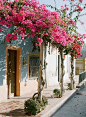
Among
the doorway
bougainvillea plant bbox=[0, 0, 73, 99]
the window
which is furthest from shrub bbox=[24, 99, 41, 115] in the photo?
the window

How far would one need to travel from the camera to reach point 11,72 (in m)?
8.79

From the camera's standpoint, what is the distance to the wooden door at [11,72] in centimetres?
855

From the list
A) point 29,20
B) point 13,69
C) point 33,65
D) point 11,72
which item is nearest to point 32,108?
point 29,20

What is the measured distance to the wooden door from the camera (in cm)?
855

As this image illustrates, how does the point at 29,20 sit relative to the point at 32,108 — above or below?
above

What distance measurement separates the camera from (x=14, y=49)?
8.79 m

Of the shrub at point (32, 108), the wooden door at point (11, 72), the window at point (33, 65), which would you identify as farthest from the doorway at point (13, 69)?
the shrub at point (32, 108)

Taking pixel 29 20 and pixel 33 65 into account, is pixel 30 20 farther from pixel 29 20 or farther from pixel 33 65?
pixel 33 65

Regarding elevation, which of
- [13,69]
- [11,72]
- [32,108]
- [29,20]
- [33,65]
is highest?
[29,20]

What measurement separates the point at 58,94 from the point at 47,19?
165 inches

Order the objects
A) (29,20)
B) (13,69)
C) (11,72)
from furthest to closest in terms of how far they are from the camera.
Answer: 1. (13,69)
2. (11,72)
3. (29,20)

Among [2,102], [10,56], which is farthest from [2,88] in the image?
[10,56]

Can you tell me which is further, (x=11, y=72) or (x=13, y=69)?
(x=13, y=69)

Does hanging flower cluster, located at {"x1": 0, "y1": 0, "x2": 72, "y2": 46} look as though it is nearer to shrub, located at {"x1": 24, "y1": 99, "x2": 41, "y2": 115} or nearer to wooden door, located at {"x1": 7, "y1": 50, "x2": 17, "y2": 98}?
shrub, located at {"x1": 24, "y1": 99, "x2": 41, "y2": 115}
